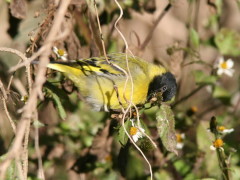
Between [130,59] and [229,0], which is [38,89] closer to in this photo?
[130,59]

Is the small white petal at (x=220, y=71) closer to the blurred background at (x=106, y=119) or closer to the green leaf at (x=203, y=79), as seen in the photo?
the blurred background at (x=106, y=119)

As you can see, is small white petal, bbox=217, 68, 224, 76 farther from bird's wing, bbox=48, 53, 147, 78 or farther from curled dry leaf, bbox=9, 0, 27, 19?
curled dry leaf, bbox=9, 0, 27, 19

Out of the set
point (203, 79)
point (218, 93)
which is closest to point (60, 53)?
point (203, 79)

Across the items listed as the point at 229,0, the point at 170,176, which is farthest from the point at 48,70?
the point at 229,0

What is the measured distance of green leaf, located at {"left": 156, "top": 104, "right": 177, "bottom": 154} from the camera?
240 centimetres

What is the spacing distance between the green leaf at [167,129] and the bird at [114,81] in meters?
0.53

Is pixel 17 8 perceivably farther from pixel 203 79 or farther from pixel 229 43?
pixel 229 43

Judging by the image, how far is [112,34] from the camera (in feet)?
12.5

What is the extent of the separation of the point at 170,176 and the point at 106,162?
55 cm

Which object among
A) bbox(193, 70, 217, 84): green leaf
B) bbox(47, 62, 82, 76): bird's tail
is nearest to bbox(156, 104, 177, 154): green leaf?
bbox(47, 62, 82, 76): bird's tail

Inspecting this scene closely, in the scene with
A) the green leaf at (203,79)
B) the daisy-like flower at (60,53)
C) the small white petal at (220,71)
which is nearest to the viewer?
the daisy-like flower at (60,53)

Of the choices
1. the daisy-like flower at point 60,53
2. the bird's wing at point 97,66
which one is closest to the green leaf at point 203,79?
the bird's wing at point 97,66

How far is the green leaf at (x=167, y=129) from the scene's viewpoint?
2396 millimetres

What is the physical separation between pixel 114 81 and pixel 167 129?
79 centimetres
